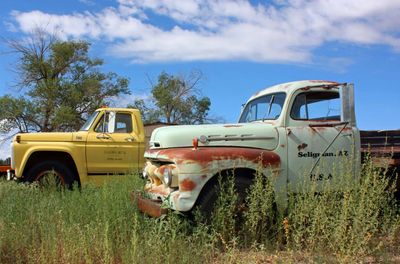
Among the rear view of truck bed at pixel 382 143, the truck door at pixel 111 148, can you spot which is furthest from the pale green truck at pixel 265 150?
the truck door at pixel 111 148

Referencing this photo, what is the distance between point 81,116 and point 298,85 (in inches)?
1265

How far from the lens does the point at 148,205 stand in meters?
6.46

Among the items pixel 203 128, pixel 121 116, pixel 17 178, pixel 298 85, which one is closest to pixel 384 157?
pixel 298 85

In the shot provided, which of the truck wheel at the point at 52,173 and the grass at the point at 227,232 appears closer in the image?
the grass at the point at 227,232

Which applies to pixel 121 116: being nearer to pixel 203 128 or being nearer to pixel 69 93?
pixel 203 128

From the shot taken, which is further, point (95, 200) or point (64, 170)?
point (64, 170)

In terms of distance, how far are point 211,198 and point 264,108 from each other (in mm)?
2110

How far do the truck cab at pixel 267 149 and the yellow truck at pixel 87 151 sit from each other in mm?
4056

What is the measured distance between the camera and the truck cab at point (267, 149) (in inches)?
243

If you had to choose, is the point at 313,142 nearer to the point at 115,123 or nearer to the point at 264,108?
the point at 264,108

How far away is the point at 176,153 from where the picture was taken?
20.9 feet

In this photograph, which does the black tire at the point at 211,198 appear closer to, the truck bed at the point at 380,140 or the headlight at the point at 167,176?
the headlight at the point at 167,176

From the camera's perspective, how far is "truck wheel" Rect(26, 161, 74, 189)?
35.7 ft

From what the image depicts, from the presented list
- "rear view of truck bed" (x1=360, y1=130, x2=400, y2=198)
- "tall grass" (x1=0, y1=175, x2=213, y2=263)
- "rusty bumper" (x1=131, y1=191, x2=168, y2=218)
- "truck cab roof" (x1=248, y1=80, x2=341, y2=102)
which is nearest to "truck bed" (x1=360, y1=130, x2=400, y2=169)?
"rear view of truck bed" (x1=360, y1=130, x2=400, y2=198)
